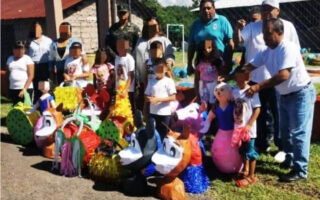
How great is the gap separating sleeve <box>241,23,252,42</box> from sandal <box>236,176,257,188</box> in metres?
1.63

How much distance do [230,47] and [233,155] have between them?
5.01 feet

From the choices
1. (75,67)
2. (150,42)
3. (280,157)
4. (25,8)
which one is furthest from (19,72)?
(25,8)

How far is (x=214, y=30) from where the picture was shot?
4863 mm

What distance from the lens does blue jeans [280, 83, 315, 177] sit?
4.00 metres

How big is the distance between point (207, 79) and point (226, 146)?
98 centimetres

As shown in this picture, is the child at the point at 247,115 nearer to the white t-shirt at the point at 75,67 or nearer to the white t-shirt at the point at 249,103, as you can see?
the white t-shirt at the point at 249,103

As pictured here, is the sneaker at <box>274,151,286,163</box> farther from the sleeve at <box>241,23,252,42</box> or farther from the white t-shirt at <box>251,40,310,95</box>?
the sleeve at <box>241,23,252,42</box>

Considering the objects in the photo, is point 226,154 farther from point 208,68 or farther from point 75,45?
point 75,45

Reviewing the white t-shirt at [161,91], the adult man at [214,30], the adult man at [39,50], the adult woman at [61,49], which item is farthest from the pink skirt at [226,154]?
the adult man at [39,50]

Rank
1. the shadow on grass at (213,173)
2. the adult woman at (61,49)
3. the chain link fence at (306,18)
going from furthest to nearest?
1. the chain link fence at (306,18)
2. the adult woman at (61,49)
3. the shadow on grass at (213,173)

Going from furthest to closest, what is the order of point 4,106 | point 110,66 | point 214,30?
1. point 4,106
2. point 110,66
3. point 214,30

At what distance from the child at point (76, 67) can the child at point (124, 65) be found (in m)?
0.78

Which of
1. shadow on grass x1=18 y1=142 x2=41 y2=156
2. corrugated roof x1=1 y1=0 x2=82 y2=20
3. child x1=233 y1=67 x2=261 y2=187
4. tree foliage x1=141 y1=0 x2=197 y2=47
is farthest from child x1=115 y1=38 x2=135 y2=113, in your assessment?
tree foliage x1=141 y1=0 x2=197 y2=47

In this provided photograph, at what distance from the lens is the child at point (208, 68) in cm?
464
